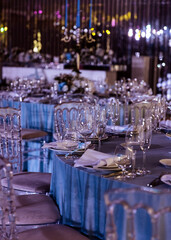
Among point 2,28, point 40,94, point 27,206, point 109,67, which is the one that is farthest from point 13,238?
point 2,28

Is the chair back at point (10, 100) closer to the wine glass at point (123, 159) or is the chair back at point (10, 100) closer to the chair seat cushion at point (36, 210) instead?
the chair seat cushion at point (36, 210)

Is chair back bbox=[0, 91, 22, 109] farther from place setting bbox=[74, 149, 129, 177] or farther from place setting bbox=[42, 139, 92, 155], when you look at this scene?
place setting bbox=[74, 149, 129, 177]

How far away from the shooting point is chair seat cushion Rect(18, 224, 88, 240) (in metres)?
2.16

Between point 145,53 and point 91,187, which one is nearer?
point 91,187

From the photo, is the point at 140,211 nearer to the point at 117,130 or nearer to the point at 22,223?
the point at 22,223

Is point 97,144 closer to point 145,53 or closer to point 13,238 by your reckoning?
point 13,238

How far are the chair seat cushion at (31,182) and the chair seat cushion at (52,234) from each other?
72 cm

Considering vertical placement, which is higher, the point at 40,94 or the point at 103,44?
the point at 103,44

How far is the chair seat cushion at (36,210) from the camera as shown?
241 centimetres

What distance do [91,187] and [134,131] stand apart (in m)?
0.47

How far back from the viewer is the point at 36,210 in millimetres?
2506

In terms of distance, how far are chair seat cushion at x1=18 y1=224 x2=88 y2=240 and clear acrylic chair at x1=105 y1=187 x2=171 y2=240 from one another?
33 centimetres

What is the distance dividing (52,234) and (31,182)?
2.93ft

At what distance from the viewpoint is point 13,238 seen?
2.12 meters
